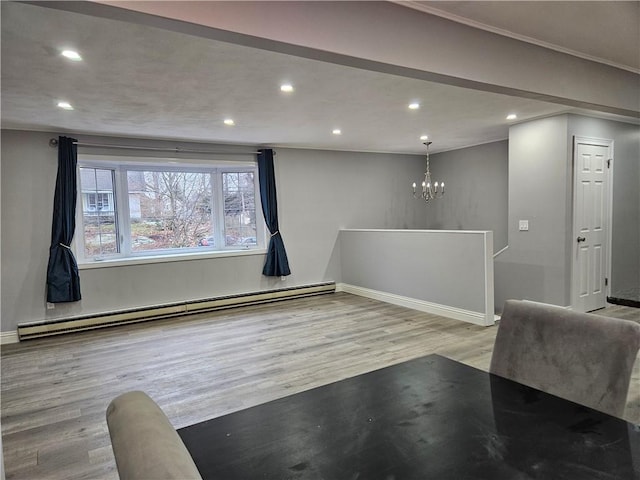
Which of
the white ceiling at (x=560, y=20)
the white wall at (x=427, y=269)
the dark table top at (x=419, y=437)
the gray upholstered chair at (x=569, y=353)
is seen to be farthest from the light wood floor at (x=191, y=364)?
the white ceiling at (x=560, y=20)

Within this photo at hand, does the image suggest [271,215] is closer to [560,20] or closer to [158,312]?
[158,312]

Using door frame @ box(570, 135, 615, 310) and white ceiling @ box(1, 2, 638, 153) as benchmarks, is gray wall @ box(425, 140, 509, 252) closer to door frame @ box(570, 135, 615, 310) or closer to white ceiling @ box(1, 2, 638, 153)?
white ceiling @ box(1, 2, 638, 153)

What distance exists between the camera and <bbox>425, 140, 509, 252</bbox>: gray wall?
→ 241 inches

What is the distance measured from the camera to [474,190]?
655 cm

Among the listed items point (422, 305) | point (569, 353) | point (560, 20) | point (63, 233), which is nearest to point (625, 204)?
point (422, 305)

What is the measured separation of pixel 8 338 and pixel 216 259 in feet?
8.12

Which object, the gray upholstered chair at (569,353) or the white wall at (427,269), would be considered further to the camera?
the white wall at (427,269)

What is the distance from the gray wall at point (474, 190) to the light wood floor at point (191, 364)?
2.10m

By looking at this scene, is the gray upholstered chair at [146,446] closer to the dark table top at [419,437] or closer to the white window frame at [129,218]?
the dark table top at [419,437]

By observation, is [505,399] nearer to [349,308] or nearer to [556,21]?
[556,21]

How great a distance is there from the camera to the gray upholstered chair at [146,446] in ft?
1.92

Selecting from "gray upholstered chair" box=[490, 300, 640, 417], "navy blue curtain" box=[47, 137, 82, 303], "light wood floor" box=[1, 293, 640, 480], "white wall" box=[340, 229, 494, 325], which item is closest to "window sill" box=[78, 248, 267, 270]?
"navy blue curtain" box=[47, 137, 82, 303]

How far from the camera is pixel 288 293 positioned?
20.2ft

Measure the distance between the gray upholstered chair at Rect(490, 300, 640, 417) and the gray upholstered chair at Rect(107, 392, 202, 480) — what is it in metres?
1.25
